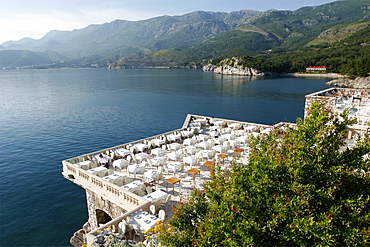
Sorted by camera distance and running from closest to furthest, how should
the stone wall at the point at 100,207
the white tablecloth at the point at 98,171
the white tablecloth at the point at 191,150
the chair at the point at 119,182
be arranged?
the stone wall at the point at 100,207, the chair at the point at 119,182, the white tablecloth at the point at 98,171, the white tablecloth at the point at 191,150

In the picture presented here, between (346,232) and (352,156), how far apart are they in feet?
7.03

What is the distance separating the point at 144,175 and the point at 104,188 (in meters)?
2.46

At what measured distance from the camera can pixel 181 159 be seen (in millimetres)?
18234

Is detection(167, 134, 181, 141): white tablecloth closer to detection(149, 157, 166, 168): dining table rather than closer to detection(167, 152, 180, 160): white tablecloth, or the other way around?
detection(167, 152, 180, 160): white tablecloth

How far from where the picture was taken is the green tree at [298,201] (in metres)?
5.82

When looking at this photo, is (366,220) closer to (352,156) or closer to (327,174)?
(327,174)

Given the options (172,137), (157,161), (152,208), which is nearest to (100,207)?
(157,161)

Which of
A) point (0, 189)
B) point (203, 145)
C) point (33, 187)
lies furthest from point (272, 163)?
point (0, 189)

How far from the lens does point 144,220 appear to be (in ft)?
35.4

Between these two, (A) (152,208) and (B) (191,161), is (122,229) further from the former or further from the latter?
Answer: (B) (191,161)

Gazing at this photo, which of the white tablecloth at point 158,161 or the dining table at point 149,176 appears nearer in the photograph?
the dining table at point 149,176

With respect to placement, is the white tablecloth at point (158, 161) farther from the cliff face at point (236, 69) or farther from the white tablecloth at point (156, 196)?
the cliff face at point (236, 69)

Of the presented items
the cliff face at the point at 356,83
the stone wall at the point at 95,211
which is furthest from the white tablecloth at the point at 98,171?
the cliff face at the point at 356,83

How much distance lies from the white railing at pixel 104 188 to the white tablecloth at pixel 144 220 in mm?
977
